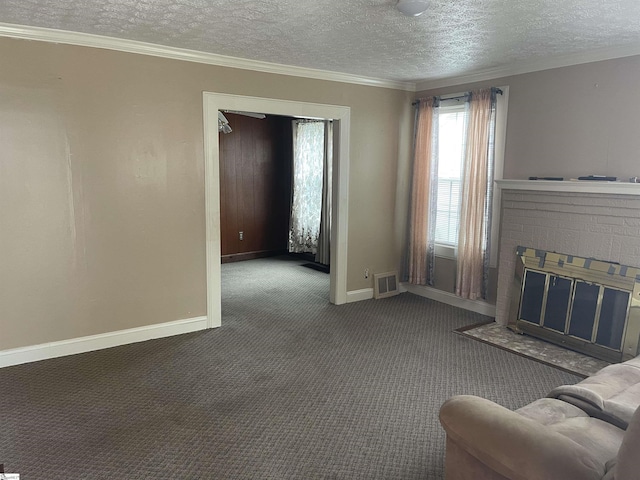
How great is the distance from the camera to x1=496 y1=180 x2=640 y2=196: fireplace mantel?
3.37 metres

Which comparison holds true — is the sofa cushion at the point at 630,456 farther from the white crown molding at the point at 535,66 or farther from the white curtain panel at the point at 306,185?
the white curtain panel at the point at 306,185

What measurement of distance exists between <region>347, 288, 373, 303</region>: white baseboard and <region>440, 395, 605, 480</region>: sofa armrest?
333cm

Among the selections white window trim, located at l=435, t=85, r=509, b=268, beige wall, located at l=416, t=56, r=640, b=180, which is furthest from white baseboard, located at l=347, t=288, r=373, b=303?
beige wall, located at l=416, t=56, r=640, b=180

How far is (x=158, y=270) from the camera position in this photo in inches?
153

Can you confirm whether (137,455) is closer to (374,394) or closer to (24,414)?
(24,414)

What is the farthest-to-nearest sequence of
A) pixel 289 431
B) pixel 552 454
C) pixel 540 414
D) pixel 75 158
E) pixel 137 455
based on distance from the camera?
pixel 75 158 < pixel 289 431 < pixel 137 455 < pixel 540 414 < pixel 552 454

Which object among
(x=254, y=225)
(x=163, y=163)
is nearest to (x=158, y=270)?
(x=163, y=163)

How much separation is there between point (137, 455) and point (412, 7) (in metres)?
2.77

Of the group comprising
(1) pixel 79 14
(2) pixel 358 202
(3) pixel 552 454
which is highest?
(1) pixel 79 14

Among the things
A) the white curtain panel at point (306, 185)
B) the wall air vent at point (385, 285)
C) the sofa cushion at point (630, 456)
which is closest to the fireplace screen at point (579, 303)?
the wall air vent at point (385, 285)

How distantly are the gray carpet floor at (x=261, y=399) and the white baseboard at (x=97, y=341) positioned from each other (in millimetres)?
86

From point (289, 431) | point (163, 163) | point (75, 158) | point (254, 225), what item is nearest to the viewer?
point (289, 431)

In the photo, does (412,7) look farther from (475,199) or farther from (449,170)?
(449,170)

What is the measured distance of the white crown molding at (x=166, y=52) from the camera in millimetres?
3176
